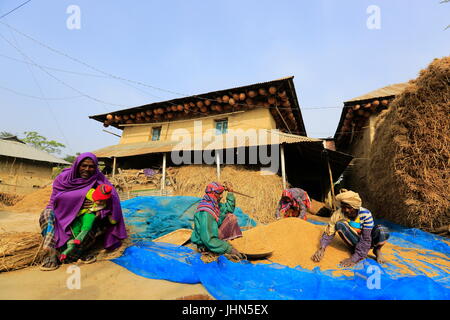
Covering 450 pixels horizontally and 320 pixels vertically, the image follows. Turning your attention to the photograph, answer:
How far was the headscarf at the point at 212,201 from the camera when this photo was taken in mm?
2713

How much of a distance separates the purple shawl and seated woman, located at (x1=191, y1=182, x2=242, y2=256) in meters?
1.02

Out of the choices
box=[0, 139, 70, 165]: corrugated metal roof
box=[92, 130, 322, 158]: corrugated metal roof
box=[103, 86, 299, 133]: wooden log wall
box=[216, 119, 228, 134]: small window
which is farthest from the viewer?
box=[0, 139, 70, 165]: corrugated metal roof

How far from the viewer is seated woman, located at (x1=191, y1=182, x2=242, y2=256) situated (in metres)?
2.46

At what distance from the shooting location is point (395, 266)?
2326 millimetres

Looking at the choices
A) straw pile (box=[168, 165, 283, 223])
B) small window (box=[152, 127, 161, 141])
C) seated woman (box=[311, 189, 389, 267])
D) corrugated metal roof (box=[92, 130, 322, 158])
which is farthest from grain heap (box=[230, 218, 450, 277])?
small window (box=[152, 127, 161, 141])

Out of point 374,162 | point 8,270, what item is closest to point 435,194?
point 374,162

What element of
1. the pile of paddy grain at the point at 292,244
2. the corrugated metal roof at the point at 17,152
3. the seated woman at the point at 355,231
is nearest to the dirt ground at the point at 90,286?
the pile of paddy grain at the point at 292,244

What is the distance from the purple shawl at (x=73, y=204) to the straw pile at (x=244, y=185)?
4.28 meters

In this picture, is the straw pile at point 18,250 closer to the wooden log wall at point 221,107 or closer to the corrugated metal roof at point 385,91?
the wooden log wall at point 221,107

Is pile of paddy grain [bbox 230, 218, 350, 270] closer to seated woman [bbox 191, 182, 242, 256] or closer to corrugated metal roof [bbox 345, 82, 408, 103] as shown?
seated woman [bbox 191, 182, 242, 256]

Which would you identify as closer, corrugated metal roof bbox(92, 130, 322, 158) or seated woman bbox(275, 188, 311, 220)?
seated woman bbox(275, 188, 311, 220)
